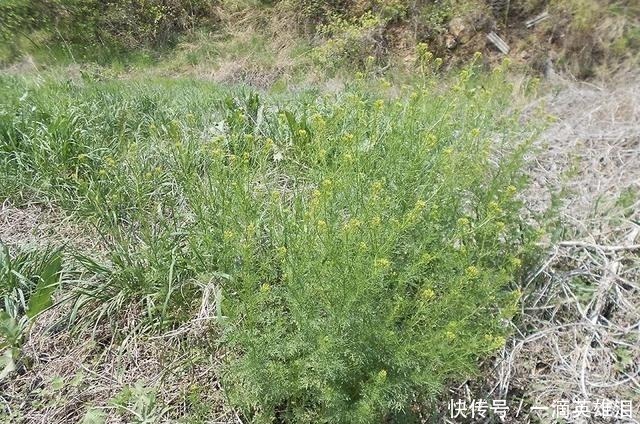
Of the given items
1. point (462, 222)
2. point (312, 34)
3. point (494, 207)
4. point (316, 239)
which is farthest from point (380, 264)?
point (312, 34)

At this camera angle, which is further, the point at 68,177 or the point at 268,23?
the point at 268,23

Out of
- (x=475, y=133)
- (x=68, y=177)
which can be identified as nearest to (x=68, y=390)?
(x=68, y=177)

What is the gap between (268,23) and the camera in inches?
339

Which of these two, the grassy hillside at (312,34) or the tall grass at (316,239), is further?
the grassy hillside at (312,34)

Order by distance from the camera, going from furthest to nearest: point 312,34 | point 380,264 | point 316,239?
point 312,34 → point 316,239 → point 380,264

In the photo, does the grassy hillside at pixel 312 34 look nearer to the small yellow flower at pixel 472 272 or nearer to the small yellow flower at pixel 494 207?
the small yellow flower at pixel 494 207

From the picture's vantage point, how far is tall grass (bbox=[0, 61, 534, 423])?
1680mm

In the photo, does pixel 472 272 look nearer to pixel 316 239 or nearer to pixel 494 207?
pixel 494 207

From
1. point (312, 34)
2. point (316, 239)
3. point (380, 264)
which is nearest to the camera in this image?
point (380, 264)

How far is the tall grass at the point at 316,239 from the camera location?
1680mm

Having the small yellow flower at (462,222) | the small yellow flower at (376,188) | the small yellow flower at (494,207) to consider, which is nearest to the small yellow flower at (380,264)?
the small yellow flower at (376,188)

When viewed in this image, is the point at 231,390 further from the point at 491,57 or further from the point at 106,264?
the point at 491,57

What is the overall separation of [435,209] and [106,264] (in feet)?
5.42

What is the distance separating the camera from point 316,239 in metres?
1.78
